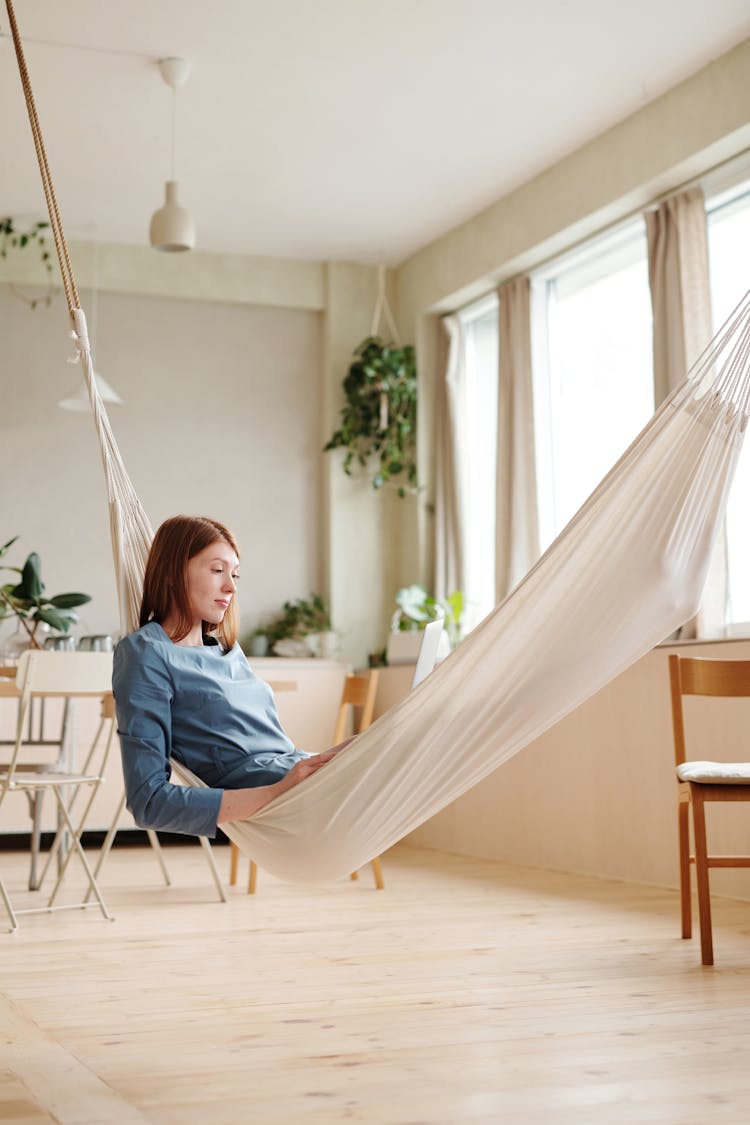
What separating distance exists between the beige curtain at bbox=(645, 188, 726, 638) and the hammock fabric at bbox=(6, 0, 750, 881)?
2.22m

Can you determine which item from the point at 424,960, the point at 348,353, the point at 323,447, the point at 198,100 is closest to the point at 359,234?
the point at 348,353

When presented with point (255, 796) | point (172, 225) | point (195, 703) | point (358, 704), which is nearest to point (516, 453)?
point (358, 704)

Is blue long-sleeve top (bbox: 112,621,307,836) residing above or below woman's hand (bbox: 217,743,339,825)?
above

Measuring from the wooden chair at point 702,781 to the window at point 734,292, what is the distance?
1037 mm

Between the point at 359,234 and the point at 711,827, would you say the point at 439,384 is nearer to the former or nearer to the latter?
the point at 359,234

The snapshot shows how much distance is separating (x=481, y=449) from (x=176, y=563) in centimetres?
411

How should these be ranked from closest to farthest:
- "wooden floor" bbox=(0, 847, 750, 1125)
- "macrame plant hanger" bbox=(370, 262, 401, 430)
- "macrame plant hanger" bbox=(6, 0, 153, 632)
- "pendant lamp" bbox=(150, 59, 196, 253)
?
"wooden floor" bbox=(0, 847, 750, 1125)
"macrame plant hanger" bbox=(6, 0, 153, 632)
"pendant lamp" bbox=(150, 59, 196, 253)
"macrame plant hanger" bbox=(370, 262, 401, 430)

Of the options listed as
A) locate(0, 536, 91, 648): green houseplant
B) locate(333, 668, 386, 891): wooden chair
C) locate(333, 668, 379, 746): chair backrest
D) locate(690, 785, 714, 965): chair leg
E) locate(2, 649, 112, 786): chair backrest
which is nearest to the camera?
locate(690, 785, 714, 965): chair leg

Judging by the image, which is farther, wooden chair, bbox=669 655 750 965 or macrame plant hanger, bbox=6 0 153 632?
wooden chair, bbox=669 655 750 965

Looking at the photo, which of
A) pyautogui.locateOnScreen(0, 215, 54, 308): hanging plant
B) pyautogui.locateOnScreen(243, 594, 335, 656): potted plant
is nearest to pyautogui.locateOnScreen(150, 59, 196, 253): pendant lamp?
pyautogui.locateOnScreen(0, 215, 54, 308): hanging plant

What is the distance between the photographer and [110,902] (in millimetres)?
4012

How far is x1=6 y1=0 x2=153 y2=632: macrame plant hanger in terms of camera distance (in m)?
2.64

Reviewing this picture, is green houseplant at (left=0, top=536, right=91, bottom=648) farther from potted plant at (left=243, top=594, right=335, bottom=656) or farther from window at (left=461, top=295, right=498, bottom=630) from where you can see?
window at (left=461, top=295, right=498, bottom=630)

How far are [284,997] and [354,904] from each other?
132cm
